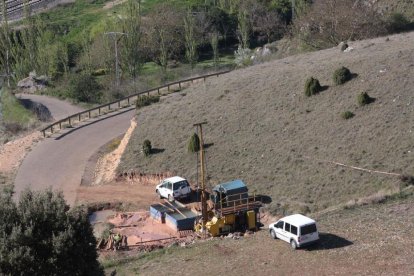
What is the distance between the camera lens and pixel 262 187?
37594mm

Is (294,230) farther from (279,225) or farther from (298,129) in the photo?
(298,129)

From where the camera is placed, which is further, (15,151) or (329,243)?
(15,151)

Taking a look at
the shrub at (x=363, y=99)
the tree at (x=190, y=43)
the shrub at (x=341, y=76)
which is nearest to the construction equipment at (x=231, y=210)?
the shrub at (x=363, y=99)

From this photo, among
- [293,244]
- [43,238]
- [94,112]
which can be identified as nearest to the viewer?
[43,238]

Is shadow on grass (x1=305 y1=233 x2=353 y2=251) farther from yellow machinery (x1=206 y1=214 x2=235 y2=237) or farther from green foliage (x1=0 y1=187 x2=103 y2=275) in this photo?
green foliage (x1=0 y1=187 x2=103 y2=275)

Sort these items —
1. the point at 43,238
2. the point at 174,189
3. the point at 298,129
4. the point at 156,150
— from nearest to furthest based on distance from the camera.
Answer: the point at 43,238 < the point at 174,189 < the point at 298,129 < the point at 156,150

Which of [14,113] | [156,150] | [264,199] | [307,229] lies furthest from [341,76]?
[14,113]

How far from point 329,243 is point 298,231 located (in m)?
1.39

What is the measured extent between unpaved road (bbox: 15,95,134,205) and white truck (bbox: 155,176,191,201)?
5585 millimetres

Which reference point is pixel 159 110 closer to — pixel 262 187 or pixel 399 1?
pixel 262 187

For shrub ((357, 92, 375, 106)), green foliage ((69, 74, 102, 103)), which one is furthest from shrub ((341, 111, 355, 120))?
green foliage ((69, 74, 102, 103))

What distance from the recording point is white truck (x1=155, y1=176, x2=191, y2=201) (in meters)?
38.5

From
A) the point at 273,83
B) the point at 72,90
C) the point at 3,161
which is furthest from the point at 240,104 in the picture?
the point at 72,90

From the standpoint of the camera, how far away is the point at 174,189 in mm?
38531
